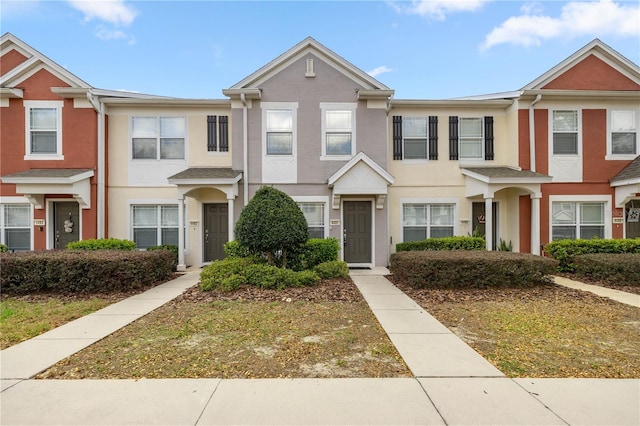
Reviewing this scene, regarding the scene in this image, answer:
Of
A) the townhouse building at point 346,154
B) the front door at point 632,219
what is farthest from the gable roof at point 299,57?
the front door at point 632,219

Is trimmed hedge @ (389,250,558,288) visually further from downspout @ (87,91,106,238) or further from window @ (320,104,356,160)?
downspout @ (87,91,106,238)

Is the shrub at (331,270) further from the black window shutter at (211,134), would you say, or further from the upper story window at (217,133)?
the black window shutter at (211,134)

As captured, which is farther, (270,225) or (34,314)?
(270,225)

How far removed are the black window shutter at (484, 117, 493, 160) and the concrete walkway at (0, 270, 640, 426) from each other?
10.2 meters

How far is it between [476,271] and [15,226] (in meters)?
15.4

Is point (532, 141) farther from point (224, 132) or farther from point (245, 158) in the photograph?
point (224, 132)

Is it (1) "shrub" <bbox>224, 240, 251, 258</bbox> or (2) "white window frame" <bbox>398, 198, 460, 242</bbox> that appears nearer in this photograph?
(1) "shrub" <bbox>224, 240, 251, 258</bbox>

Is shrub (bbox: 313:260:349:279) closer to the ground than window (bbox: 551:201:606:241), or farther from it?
closer to the ground

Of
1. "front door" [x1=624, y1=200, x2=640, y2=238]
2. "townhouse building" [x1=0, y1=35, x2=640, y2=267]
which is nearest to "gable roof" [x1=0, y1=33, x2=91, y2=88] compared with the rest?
"townhouse building" [x1=0, y1=35, x2=640, y2=267]

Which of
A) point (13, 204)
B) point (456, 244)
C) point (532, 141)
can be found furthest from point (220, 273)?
point (532, 141)

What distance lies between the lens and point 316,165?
1186 centimetres

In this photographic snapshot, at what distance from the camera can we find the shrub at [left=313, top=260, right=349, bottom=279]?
9625 millimetres

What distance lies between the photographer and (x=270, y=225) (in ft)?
29.0

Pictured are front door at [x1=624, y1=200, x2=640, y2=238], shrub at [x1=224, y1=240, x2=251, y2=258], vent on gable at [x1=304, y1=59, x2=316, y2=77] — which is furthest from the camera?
front door at [x1=624, y1=200, x2=640, y2=238]
